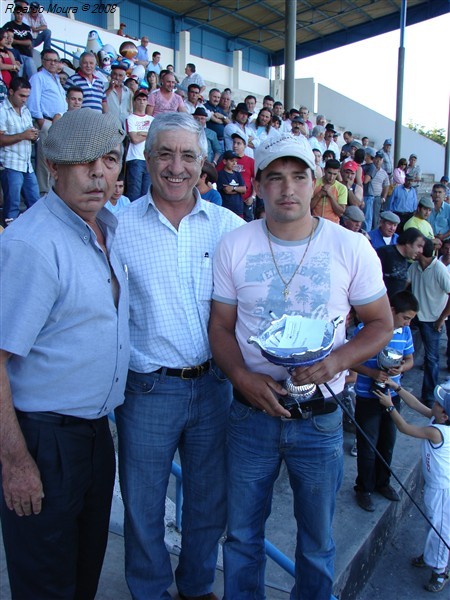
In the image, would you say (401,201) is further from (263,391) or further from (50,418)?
(50,418)

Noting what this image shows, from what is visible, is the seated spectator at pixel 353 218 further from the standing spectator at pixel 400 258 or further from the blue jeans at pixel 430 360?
the blue jeans at pixel 430 360

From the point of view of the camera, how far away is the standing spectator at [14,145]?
612cm

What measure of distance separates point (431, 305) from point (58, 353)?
576 cm

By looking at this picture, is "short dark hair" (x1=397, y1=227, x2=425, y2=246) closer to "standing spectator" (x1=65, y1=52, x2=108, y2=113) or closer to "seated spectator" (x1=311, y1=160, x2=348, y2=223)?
"seated spectator" (x1=311, y1=160, x2=348, y2=223)

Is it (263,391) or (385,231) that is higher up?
(385,231)

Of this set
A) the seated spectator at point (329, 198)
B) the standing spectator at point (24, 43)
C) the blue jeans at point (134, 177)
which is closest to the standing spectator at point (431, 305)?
the seated spectator at point (329, 198)

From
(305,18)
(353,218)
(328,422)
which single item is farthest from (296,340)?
(305,18)

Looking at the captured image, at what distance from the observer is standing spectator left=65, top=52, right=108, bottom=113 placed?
25.3 feet

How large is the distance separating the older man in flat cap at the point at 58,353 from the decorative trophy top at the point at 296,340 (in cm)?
57

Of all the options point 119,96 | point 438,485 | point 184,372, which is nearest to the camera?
point 184,372

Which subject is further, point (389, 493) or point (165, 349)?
point (389, 493)

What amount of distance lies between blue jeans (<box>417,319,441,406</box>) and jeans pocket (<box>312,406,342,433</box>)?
15.8 feet

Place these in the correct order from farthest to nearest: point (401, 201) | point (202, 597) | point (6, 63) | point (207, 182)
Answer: point (401, 201)
point (6, 63)
point (207, 182)
point (202, 597)

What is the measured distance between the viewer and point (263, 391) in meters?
1.94
